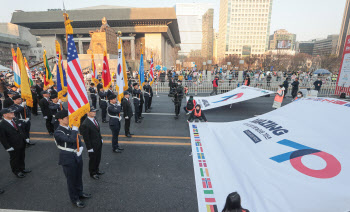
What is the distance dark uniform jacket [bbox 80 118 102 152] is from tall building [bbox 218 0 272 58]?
139110 mm

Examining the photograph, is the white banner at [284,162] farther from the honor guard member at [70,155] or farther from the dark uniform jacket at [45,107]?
the dark uniform jacket at [45,107]

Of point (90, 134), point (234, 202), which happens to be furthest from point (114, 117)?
point (234, 202)

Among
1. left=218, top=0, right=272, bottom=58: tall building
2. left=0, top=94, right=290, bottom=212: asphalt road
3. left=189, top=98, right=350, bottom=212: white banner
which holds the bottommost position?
left=0, top=94, right=290, bottom=212: asphalt road

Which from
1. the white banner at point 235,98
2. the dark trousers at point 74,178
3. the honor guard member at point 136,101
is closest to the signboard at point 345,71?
the white banner at point 235,98

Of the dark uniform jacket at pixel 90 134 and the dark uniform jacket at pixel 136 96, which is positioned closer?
the dark uniform jacket at pixel 90 134

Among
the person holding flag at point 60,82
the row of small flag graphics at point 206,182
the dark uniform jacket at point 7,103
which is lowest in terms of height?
the row of small flag graphics at point 206,182

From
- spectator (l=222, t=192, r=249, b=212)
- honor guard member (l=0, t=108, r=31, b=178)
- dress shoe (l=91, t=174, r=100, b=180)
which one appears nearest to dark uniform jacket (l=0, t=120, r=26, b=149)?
honor guard member (l=0, t=108, r=31, b=178)

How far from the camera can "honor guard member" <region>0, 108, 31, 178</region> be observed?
4.67m

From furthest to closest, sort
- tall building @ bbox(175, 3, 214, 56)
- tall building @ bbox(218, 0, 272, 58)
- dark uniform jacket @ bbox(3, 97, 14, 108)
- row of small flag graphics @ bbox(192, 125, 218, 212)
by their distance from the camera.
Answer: tall building @ bbox(175, 3, 214, 56) < tall building @ bbox(218, 0, 272, 58) < dark uniform jacket @ bbox(3, 97, 14, 108) < row of small flag graphics @ bbox(192, 125, 218, 212)

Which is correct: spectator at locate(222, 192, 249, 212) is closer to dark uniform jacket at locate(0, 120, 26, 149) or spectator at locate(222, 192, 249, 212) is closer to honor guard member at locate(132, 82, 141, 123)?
dark uniform jacket at locate(0, 120, 26, 149)

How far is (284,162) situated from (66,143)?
444 cm

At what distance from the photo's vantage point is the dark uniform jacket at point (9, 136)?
183 inches

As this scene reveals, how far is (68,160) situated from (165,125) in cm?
567

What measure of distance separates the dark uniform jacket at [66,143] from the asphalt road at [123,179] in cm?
111
